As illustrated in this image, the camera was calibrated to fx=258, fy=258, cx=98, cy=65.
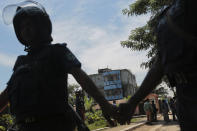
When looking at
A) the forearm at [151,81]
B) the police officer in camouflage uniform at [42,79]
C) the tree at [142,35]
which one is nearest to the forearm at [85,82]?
the police officer in camouflage uniform at [42,79]

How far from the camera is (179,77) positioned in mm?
1796

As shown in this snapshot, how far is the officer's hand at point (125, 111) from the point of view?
2404mm

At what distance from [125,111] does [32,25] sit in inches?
45.2

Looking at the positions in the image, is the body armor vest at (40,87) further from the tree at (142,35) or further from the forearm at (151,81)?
the tree at (142,35)

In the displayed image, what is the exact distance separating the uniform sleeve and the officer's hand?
0.67 meters

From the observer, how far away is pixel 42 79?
201 centimetres

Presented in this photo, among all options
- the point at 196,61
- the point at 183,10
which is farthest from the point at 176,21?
the point at 196,61

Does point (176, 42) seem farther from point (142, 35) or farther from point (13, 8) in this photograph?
point (142, 35)

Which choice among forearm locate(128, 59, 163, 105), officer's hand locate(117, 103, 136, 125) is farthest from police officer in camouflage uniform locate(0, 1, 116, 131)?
forearm locate(128, 59, 163, 105)

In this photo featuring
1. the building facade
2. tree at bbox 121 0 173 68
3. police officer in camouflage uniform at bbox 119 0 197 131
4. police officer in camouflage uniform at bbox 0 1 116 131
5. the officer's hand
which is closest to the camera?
police officer in camouflage uniform at bbox 119 0 197 131

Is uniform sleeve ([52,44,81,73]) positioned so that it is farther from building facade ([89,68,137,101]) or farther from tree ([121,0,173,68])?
building facade ([89,68,137,101])

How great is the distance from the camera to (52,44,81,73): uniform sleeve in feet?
6.67

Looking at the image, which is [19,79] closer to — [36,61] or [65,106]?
[36,61]

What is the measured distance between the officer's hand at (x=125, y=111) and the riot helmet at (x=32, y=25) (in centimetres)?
92
